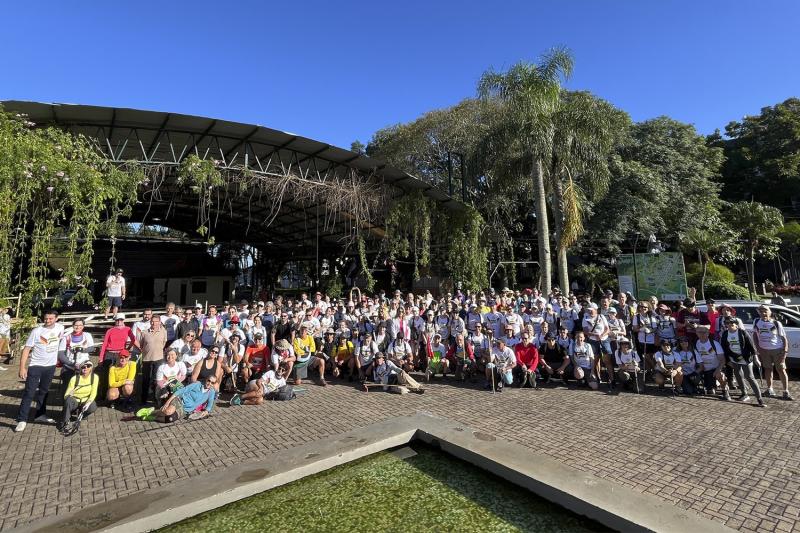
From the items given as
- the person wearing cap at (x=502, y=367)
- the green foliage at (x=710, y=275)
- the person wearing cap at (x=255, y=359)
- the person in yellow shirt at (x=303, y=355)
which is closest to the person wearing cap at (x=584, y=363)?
the person wearing cap at (x=502, y=367)

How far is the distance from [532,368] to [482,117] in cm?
1934

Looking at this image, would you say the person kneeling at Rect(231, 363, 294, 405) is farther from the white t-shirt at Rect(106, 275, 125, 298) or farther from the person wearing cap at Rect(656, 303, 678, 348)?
the person wearing cap at Rect(656, 303, 678, 348)

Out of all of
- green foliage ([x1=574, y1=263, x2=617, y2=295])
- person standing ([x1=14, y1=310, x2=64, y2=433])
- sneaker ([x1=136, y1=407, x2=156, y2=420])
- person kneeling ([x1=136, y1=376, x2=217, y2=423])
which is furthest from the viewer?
green foliage ([x1=574, y1=263, x2=617, y2=295])

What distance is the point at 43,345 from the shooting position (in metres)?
6.54

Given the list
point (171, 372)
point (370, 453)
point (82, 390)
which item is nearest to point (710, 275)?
point (370, 453)

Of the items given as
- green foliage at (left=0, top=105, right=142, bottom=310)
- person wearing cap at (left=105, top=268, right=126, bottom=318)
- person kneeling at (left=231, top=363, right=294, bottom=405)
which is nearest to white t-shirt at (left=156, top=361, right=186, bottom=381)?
person kneeling at (left=231, top=363, right=294, bottom=405)

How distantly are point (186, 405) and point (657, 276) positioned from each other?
Answer: 16.9 metres

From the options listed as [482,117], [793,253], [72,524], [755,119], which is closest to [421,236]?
[482,117]

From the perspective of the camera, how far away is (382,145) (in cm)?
2769

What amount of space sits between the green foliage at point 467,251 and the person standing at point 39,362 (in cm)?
1344

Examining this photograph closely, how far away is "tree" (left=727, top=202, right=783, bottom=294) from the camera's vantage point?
886 inches

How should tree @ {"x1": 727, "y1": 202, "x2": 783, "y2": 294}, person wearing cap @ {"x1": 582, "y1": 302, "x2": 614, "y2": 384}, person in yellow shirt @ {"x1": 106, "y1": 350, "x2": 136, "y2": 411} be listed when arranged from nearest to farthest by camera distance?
1. person in yellow shirt @ {"x1": 106, "y1": 350, "x2": 136, "y2": 411}
2. person wearing cap @ {"x1": 582, "y1": 302, "x2": 614, "y2": 384}
3. tree @ {"x1": 727, "y1": 202, "x2": 783, "y2": 294}

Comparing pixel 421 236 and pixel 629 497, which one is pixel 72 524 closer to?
pixel 629 497

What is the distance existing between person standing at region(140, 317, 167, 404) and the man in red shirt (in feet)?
23.5
